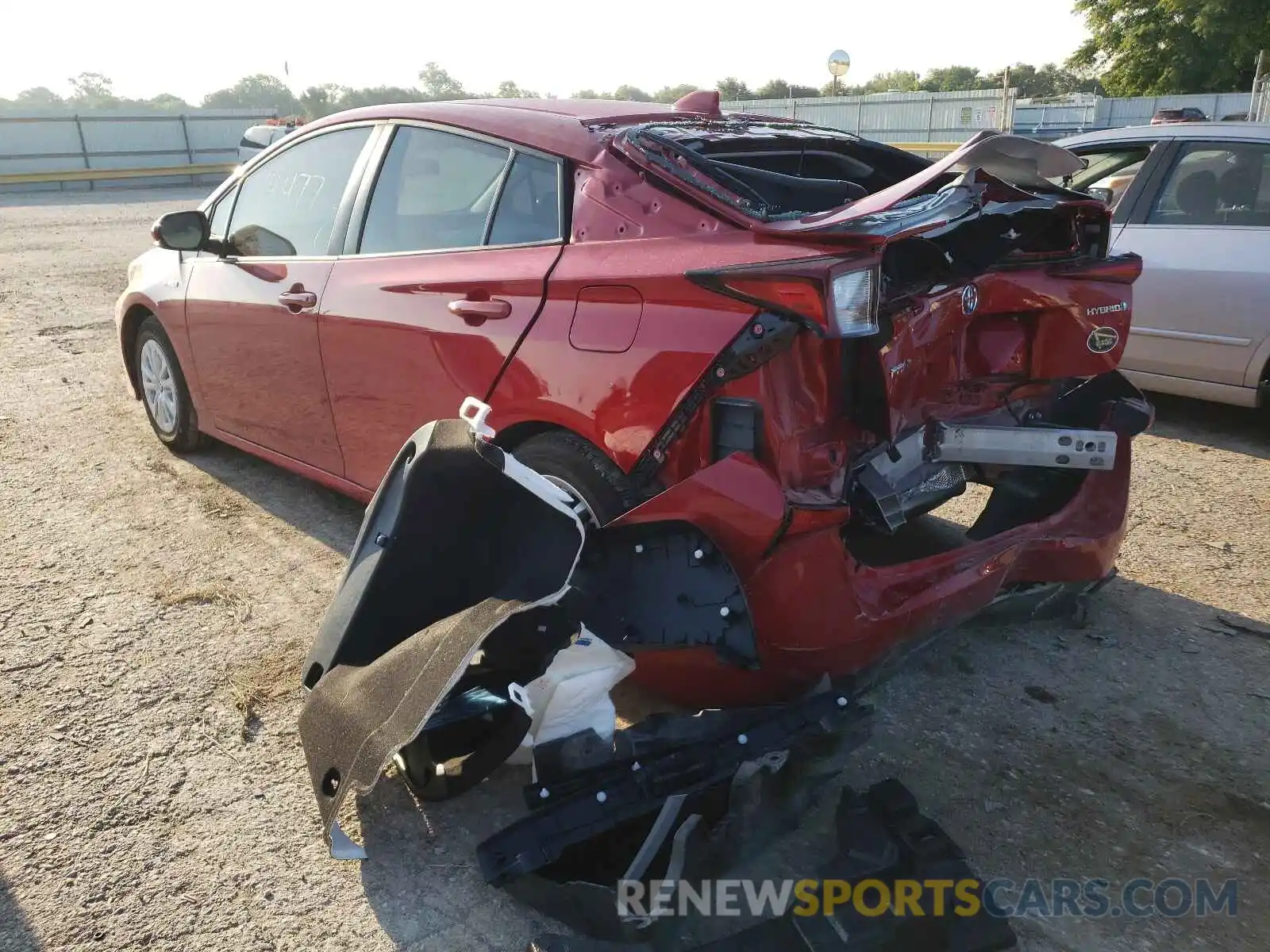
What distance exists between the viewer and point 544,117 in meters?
3.09

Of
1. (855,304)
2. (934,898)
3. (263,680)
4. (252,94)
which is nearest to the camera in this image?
(934,898)

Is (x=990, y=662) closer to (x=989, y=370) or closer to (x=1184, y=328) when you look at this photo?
(x=989, y=370)

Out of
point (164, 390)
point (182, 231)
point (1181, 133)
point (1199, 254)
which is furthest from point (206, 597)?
point (1181, 133)

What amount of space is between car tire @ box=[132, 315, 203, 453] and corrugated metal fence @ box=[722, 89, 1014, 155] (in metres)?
21.5

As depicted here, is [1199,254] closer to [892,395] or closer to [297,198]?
[892,395]

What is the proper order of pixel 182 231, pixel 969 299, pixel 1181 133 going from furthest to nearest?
pixel 1181 133 → pixel 182 231 → pixel 969 299

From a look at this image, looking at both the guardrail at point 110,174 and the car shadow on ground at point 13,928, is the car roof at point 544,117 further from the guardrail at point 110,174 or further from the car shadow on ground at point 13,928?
the guardrail at point 110,174

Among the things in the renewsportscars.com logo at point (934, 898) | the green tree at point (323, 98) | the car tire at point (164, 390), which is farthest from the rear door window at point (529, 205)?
the green tree at point (323, 98)

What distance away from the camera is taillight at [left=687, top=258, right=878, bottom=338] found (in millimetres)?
2189

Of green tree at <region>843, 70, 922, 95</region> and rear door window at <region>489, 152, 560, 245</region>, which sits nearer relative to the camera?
rear door window at <region>489, 152, 560, 245</region>

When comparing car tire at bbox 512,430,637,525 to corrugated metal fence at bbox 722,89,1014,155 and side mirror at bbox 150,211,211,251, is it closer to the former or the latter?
side mirror at bbox 150,211,211,251

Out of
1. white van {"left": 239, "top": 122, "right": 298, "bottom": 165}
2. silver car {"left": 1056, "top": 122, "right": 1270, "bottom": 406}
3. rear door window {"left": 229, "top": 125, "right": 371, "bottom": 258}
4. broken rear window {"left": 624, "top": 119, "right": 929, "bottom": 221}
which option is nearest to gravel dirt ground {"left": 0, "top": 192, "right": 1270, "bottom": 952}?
silver car {"left": 1056, "top": 122, "right": 1270, "bottom": 406}

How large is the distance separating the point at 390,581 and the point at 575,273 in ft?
3.24

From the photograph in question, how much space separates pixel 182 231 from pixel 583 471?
270cm
